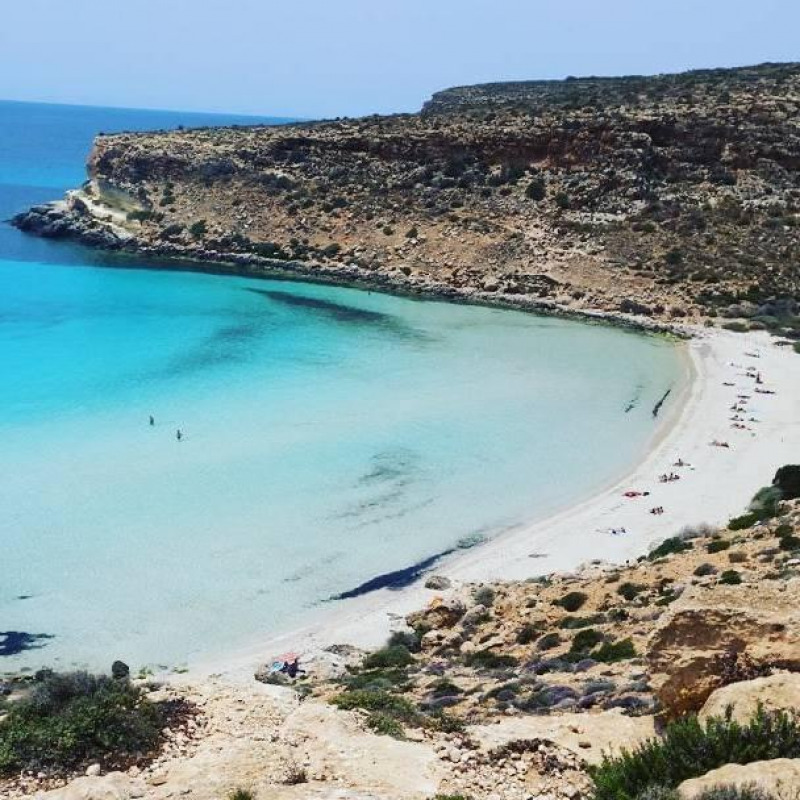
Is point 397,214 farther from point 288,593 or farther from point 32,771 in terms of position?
point 32,771

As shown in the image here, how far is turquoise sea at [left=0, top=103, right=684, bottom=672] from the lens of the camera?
64.5 ft

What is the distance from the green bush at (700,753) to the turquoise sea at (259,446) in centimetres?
1093

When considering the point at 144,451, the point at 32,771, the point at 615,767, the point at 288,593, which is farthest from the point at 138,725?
the point at 144,451

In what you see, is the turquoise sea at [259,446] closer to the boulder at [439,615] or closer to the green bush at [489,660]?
the boulder at [439,615]

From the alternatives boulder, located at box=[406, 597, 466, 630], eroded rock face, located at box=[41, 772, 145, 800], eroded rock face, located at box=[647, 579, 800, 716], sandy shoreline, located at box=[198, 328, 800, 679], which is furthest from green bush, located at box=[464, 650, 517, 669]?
eroded rock face, located at box=[41, 772, 145, 800]

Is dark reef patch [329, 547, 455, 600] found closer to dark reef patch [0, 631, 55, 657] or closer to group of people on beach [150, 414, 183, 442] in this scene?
dark reef patch [0, 631, 55, 657]

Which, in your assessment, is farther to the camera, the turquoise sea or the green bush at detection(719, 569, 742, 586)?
the turquoise sea

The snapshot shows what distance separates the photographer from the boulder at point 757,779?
677 cm

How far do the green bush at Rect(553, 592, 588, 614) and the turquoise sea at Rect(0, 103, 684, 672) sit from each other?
15.6 ft

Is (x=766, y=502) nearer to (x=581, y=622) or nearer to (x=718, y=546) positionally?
(x=718, y=546)

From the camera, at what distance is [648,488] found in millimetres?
25844

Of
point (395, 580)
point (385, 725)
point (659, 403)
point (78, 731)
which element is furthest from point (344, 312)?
point (78, 731)

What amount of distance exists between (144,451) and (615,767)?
71.6ft

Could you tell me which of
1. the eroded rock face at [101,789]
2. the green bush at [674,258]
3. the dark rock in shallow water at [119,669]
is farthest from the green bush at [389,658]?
the green bush at [674,258]
